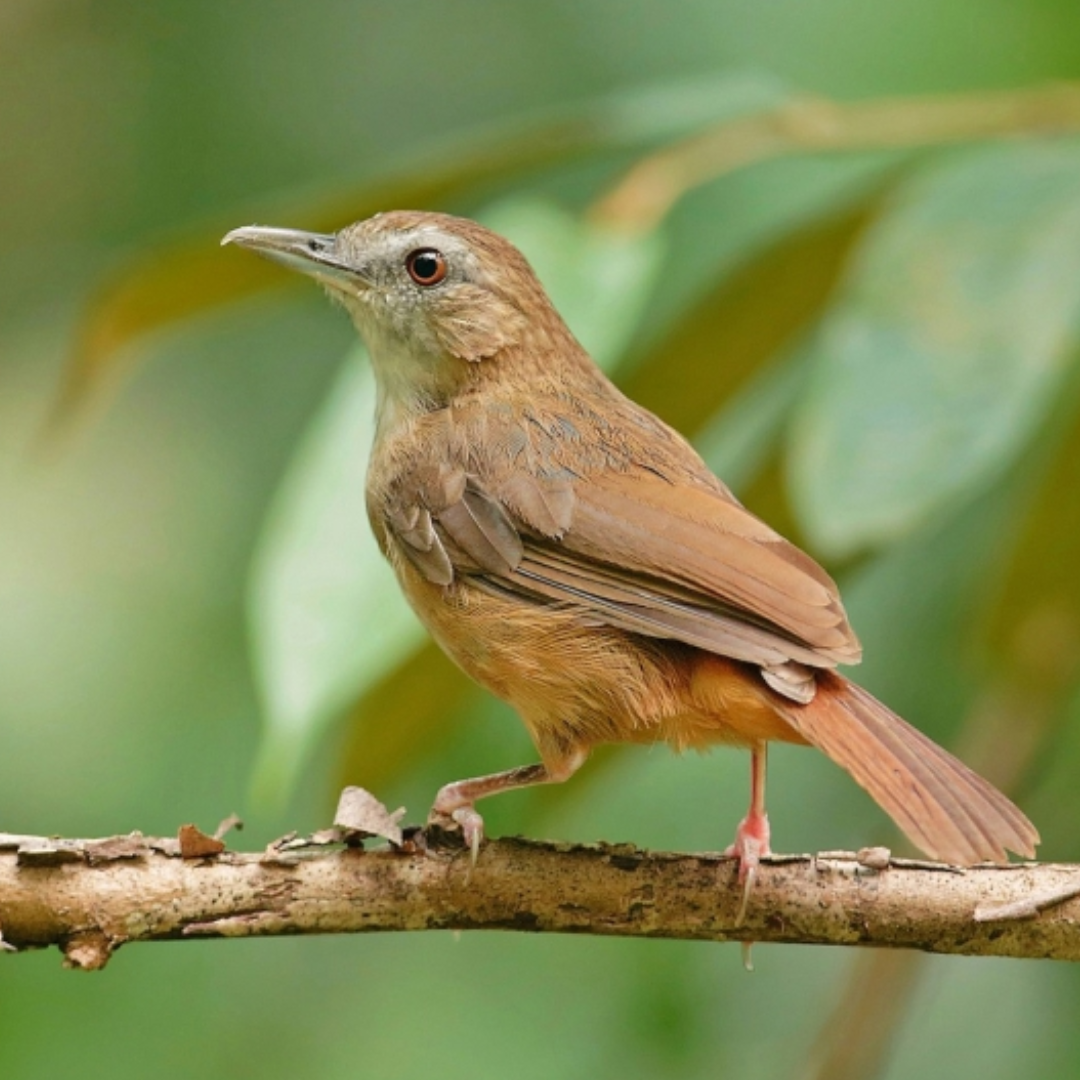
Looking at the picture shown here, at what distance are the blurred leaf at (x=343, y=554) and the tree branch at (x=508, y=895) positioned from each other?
0.26m

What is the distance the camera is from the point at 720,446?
5426 mm

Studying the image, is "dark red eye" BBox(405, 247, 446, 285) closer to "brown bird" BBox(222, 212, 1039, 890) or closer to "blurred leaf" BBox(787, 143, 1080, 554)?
"brown bird" BBox(222, 212, 1039, 890)

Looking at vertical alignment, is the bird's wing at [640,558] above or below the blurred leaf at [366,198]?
below

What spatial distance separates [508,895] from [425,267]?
5.90ft

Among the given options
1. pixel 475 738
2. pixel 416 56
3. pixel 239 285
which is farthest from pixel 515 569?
pixel 416 56

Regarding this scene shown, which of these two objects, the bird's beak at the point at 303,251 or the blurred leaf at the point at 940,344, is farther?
the bird's beak at the point at 303,251

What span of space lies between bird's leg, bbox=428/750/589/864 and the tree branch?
16 centimetres

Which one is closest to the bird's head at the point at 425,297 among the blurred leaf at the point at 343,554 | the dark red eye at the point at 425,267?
the dark red eye at the point at 425,267

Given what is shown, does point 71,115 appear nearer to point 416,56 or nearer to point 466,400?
point 416,56

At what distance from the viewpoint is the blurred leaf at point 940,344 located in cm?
358

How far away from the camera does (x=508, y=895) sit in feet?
10.1

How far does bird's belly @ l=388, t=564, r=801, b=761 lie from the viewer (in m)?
3.39

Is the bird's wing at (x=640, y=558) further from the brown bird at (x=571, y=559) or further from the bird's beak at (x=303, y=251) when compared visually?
the bird's beak at (x=303, y=251)

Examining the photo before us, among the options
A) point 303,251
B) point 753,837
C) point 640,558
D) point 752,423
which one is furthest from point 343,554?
point 752,423
